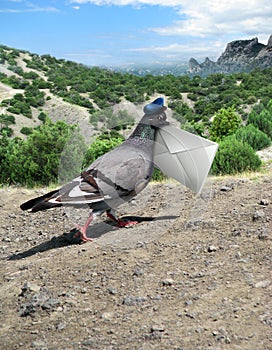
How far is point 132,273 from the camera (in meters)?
Answer: 4.67

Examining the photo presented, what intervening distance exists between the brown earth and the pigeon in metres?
0.62

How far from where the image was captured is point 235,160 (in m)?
9.40

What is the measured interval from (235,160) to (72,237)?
14.7 ft

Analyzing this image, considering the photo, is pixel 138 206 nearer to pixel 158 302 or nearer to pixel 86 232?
pixel 86 232

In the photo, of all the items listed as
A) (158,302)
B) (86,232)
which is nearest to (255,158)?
(86,232)

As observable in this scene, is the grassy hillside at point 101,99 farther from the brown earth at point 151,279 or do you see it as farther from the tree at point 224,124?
the brown earth at point 151,279

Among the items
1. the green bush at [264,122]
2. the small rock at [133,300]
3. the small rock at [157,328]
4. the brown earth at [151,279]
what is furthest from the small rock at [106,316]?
the green bush at [264,122]

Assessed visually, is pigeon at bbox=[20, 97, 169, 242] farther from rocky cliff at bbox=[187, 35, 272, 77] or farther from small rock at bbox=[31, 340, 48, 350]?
rocky cliff at bbox=[187, 35, 272, 77]

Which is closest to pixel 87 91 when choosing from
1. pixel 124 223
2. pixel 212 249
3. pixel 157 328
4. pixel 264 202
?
pixel 124 223

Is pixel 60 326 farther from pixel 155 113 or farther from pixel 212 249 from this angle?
pixel 155 113

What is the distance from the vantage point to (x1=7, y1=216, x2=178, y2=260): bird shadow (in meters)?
5.92

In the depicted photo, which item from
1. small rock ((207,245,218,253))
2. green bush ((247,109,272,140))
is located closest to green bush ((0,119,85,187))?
small rock ((207,245,218,253))

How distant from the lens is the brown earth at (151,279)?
3.61 meters

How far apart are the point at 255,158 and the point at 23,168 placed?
5.59 m
